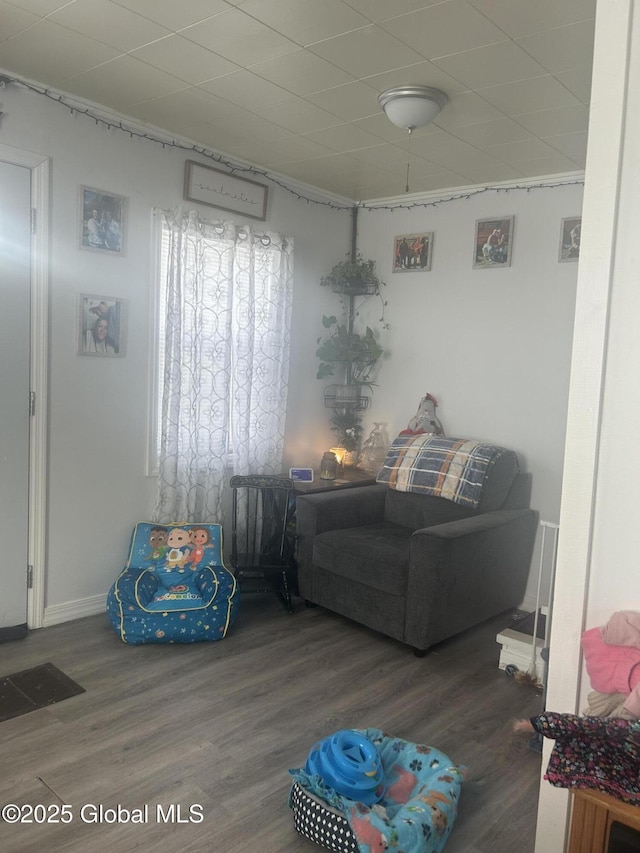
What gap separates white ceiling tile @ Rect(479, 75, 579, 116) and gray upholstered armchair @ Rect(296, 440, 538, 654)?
178cm

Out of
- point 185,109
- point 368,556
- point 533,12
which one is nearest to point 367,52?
point 533,12

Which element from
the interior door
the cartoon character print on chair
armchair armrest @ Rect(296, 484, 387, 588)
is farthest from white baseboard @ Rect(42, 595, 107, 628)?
armchair armrest @ Rect(296, 484, 387, 588)

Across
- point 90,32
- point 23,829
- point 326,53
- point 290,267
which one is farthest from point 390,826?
point 290,267

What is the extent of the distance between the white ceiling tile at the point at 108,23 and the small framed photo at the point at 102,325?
117 cm

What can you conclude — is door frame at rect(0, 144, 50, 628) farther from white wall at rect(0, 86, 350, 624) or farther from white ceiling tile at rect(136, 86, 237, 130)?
white ceiling tile at rect(136, 86, 237, 130)

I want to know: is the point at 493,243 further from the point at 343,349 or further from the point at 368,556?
the point at 368,556

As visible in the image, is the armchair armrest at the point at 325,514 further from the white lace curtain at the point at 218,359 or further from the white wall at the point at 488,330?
the white wall at the point at 488,330

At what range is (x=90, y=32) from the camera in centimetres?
250

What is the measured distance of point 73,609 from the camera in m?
3.38

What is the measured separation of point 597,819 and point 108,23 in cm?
281

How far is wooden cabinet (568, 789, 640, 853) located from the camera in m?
1.27

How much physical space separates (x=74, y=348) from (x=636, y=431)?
2616 mm

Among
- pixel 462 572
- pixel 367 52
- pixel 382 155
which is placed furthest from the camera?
pixel 382 155

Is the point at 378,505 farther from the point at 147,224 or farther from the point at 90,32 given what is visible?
the point at 90,32
